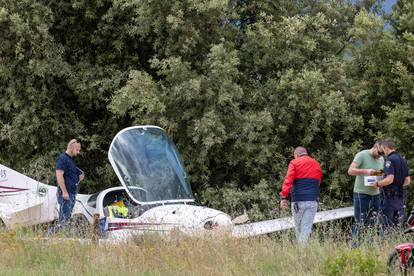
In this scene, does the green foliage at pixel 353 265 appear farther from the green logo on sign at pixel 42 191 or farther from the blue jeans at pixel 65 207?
the green logo on sign at pixel 42 191

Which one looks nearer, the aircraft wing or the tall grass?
the tall grass

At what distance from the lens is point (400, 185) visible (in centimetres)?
1033

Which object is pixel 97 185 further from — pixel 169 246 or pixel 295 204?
pixel 169 246

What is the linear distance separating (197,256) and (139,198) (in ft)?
11.3

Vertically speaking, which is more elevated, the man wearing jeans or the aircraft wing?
the man wearing jeans

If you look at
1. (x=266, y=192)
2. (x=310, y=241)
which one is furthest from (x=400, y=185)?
(x=266, y=192)

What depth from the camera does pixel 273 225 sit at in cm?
1059

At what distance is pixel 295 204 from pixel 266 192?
501 centimetres

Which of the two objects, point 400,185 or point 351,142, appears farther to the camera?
point 351,142

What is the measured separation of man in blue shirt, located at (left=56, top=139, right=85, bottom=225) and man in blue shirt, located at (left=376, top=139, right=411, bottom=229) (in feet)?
17.4

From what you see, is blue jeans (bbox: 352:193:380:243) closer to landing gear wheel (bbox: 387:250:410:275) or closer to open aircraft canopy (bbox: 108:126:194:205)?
open aircraft canopy (bbox: 108:126:194:205)

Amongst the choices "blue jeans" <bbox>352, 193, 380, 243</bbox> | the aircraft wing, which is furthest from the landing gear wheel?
"blue jeans" <bbox>352, 193, 380, 243</bbox>

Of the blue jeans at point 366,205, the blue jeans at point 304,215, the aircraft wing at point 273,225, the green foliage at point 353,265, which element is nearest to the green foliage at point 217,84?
the aircraft wing at point 273,225

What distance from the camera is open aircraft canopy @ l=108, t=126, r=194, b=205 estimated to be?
11.1 metres
